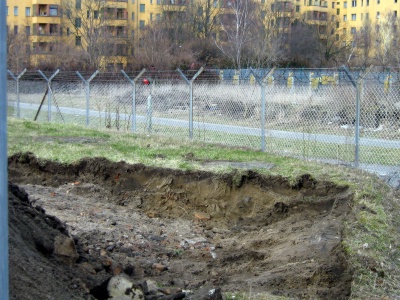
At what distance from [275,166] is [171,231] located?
269 cm

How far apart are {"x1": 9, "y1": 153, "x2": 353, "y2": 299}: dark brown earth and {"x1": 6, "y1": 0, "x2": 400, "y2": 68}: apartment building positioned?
32.9 metres

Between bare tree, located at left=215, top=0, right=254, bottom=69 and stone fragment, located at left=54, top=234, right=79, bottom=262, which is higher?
bare tree, located at left=215, top=0, right=254, bottom=69

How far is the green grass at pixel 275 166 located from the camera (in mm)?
6073

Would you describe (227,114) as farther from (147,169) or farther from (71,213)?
(71,213)

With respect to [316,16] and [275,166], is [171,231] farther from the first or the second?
[316,16]

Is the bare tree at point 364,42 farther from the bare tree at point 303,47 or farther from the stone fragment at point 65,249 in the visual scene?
the stone fragment at point 65,249

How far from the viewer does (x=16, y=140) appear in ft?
44.0

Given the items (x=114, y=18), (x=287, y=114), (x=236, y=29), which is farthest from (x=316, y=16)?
(x=287, y=114)

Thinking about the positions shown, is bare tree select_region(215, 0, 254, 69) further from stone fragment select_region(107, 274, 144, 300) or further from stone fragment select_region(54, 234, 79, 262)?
stone fragment select_region(107, 274, 144, 300)

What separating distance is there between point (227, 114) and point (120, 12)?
136 feet

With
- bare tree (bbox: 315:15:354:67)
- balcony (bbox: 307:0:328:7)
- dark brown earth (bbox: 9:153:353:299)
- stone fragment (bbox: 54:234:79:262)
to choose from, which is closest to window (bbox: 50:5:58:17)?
bare tree (bbox: 315:15:354:67)

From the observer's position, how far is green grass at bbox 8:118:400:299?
19.9 feet

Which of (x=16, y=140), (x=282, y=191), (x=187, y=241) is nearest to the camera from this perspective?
(x=187, y=241)

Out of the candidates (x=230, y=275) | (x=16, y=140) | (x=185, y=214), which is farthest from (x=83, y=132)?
(x=230, y=275)
